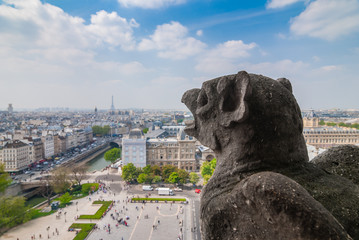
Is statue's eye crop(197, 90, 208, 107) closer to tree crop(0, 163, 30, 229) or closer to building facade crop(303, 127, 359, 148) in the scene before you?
tree crop(0, 163, 30, 229)

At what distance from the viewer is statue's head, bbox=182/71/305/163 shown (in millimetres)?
3346

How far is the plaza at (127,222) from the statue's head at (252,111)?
21.0m

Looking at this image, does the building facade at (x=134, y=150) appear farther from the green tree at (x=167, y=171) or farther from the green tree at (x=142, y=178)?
the green tree at (x=142, y=178)

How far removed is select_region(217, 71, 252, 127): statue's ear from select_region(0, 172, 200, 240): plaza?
834 inches

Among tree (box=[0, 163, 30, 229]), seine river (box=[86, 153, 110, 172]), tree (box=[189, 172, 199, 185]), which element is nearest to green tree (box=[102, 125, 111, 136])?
seine river (box=[86, 153, 110, 172])

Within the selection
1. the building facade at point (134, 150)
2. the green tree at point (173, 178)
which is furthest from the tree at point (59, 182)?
the green tree at point (173, 178)

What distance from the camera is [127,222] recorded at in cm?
2616

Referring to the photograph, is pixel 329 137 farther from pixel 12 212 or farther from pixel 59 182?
pixel 12 212

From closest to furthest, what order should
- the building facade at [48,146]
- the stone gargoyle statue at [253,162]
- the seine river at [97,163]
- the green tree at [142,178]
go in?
the stone gargoyle statue at [253,162]
the green tree at [142,178]
the seine river at [97,163]
the building facade at [48,146]

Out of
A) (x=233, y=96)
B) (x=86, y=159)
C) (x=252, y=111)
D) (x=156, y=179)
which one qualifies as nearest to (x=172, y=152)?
(x=156, y=179)

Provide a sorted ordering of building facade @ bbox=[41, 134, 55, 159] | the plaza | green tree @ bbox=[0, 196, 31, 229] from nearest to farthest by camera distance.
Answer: the plaza → green tree @ bbox=[0, 196, 31, 229] → building facade @ bbox=[41, 134, 55, 159]

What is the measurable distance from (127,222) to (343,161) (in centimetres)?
2525

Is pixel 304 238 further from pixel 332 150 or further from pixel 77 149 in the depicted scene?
pixel 77 149

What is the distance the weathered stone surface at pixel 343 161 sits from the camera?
4027 mm
